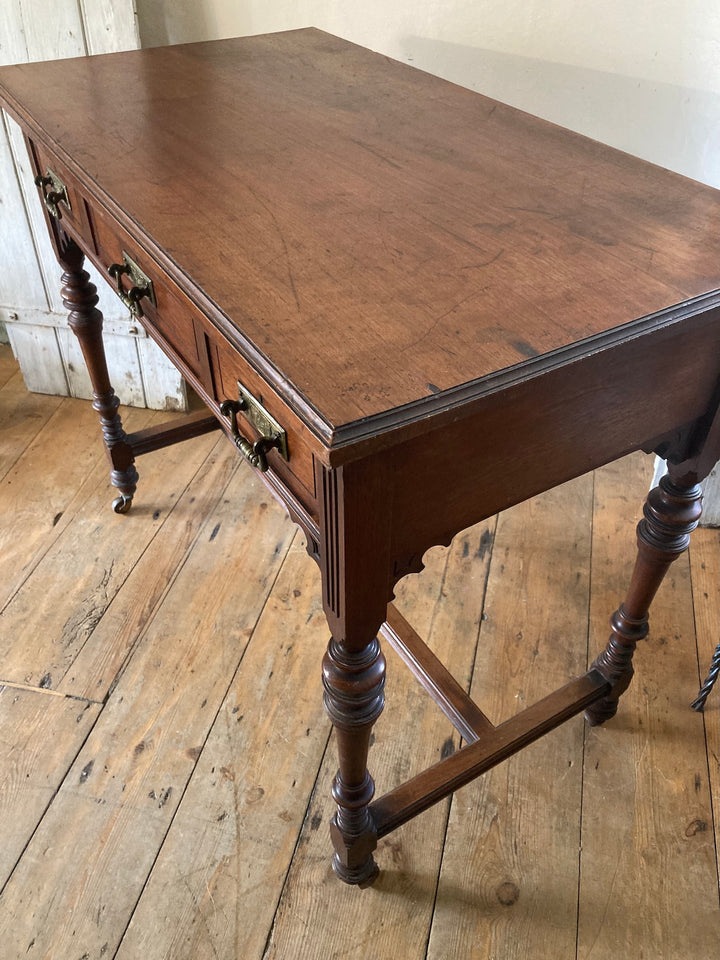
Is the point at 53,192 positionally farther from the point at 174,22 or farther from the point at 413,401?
the point at 413,401

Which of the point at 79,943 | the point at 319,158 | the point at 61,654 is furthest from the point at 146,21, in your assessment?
the point at 79,943

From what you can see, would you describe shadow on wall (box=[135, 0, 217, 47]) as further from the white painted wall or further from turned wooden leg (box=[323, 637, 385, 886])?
turned wooden leg (box=[323, 637, 385, 886])

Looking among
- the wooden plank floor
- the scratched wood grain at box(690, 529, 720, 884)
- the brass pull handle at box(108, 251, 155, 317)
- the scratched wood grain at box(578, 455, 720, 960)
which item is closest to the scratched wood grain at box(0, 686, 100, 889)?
the wooden plank floor

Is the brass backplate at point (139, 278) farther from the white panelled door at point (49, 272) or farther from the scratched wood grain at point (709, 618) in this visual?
the scratched wood grain at point (709, 618)

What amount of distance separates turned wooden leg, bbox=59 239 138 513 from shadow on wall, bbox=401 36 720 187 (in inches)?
35.3

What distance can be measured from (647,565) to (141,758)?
0.95 metres

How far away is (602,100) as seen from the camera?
1.75m

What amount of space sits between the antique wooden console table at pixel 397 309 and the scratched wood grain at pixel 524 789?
0.13 metres

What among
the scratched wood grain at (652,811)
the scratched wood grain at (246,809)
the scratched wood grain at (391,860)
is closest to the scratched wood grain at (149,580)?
the scratched wood grain at (246,809)

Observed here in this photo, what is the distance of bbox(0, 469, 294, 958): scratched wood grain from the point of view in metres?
1.23

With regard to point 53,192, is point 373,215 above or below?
above

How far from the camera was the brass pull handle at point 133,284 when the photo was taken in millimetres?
1127

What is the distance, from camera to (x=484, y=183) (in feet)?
3.56

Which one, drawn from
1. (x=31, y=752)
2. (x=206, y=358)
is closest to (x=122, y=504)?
(x=31, y=752)
